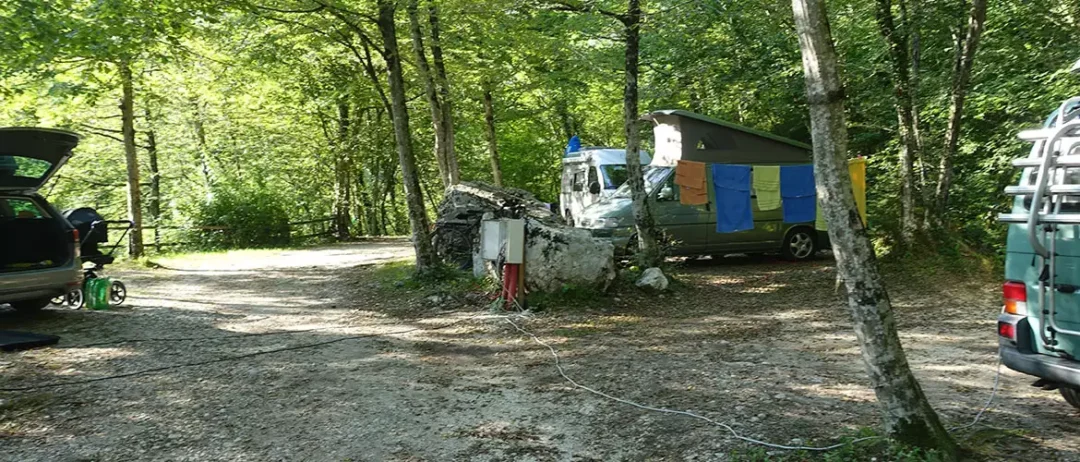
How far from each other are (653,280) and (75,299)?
7.11 meters

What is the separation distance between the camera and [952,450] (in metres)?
3.57

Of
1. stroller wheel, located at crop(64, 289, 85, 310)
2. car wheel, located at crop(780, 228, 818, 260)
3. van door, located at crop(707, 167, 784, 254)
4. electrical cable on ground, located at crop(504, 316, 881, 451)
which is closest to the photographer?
electrical cable on ground, located at crop(504, 316, 881, 451)

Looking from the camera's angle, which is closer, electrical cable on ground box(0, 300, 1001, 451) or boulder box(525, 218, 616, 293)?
electrical cable on ground box(0, 300, 1001, 451)

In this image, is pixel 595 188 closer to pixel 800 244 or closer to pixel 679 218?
pixel 679 218

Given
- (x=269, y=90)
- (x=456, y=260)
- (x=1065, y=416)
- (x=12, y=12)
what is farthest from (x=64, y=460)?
(x=269, y=90)

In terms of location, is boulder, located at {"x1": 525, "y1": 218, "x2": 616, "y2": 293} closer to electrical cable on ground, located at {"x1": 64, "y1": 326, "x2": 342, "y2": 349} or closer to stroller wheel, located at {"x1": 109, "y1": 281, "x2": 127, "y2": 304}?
electrical cable on ground, located at {"x1": 64, "y1": 326, "x2": 342, "y2": 349}

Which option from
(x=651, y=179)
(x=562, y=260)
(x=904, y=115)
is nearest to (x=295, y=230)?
(x=651, y=179)

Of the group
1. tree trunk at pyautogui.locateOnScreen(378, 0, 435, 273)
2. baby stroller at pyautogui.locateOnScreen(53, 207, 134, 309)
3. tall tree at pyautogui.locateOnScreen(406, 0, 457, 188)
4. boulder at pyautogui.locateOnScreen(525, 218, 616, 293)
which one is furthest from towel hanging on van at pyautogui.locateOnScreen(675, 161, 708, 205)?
baby stroller at pyautogui.locateOnScreen(53, 207, 134, 309)

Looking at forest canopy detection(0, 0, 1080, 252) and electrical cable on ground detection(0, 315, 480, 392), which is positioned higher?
forest canopy detection(0, 0, 1080, 252)

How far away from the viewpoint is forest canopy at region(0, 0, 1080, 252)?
9.80 m

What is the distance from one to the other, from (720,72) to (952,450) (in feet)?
38.9

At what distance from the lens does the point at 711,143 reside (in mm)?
11859

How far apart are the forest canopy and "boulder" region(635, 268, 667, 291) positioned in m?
3.25

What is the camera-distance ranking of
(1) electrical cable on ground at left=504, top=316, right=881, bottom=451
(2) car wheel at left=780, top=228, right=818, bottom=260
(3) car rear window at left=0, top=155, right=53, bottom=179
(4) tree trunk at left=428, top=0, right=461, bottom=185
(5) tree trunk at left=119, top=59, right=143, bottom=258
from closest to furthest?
(1) electrical cable on ground at left=504, top=316, right=881, bottom=451
(3) car rear window at left=0, top=155, right=53, bottom=179
(2) car wheel at left=780, top=228, right=818, bottom=260
(4) tree trunk at left=428, top=0, right=461, bottom=185
(5) tree trunk at left=119, top=59, right=143, bottom=258
